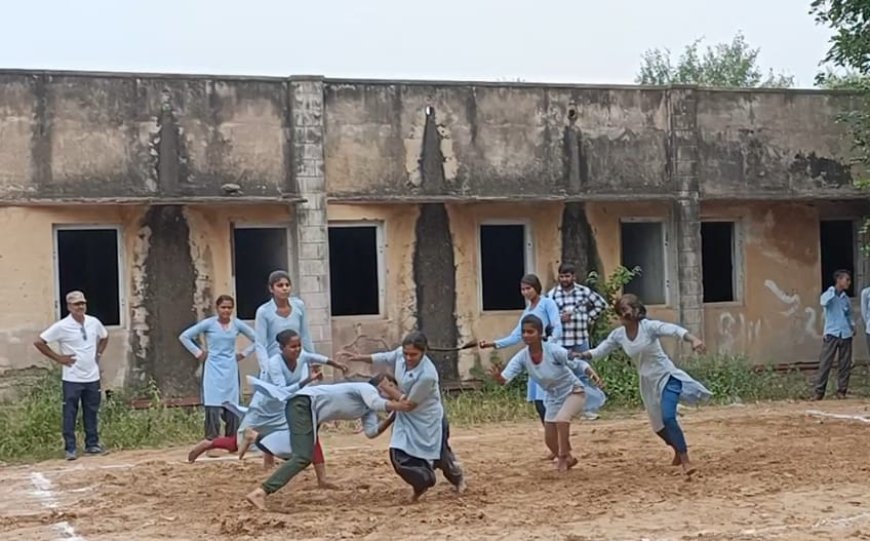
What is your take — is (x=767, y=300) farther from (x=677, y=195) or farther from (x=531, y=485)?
(x=531, y=485)

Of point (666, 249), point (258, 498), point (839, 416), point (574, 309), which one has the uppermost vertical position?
point (666, 249)

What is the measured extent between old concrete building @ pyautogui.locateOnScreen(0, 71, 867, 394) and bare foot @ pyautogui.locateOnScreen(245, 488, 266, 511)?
23.1 ft

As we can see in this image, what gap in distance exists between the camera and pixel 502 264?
58.1ft

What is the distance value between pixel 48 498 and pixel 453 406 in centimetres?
653

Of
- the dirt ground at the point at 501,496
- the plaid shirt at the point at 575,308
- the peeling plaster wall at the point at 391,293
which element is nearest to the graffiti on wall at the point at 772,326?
the peeling plaster wall at the point at 391,293

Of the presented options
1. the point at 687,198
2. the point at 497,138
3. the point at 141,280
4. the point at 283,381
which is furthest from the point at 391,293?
the point at 283,381

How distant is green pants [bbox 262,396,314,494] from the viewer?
8969 mm

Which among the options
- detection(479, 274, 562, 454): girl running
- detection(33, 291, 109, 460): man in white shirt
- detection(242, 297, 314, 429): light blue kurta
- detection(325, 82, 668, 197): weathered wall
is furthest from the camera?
detection(325, 82, 668, 197): weathered wall

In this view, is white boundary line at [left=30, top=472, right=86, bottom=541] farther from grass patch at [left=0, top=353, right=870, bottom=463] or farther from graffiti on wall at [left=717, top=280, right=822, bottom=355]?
graffiti on wall at [left=717, top=280, right=822, bottom=355]

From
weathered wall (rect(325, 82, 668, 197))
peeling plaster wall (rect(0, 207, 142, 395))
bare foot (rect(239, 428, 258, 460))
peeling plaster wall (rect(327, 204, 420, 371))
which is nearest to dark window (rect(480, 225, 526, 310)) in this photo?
weathered wall (rect(325, 82, 668, 197))

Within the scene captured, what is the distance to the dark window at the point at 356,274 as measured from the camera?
55.5 feet

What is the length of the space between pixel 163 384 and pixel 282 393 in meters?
6.71

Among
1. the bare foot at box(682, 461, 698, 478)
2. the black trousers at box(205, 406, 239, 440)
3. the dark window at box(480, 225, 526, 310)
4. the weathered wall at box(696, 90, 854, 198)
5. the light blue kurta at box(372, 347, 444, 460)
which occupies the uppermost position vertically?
the weathered wall at box(696, 90, 854, 198)

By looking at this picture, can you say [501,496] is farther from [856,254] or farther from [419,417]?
[856,254]
